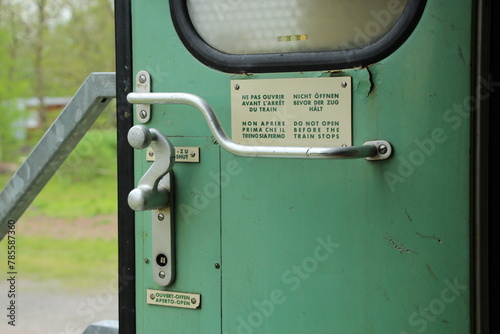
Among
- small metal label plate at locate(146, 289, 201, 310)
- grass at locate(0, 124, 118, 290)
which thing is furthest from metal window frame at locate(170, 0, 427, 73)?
grass at locate(0, 124, 118, 290)

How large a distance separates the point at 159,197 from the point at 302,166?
404mm

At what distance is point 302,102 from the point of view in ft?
5.99

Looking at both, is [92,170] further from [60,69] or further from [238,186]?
[238,186]

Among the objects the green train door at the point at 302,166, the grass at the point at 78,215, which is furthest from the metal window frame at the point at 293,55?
the grass at the point at 78,215

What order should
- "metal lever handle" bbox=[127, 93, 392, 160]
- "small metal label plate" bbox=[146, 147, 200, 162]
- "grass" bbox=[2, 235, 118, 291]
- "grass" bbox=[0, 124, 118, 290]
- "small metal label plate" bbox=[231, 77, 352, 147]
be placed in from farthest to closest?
"grass" bbox=[0, 124, 118, 290]
"grass" bbox=[2, 235, 118, 291]
"small metal label plate" bbox=[146, 147, 200, 162]
"small metal label plate" bbox=[231, 77, 352, 147]
"metal lever handle" bbox=[127, 93, 392, 160]

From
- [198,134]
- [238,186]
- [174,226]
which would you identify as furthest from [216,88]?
[174,226]

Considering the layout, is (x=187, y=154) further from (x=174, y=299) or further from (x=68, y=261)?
(x=68, y=261)

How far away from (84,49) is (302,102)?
37.0 feet

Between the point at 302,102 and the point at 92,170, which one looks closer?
the point at 302,102

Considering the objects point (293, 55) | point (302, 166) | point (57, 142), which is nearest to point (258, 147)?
point (302, 166)

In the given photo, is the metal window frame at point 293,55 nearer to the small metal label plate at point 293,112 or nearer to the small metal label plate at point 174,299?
the small metal label plate at point 293,112

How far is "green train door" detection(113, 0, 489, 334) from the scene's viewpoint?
5.54 feet

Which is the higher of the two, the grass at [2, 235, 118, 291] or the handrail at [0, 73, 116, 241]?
the handrail at [0, 73, 116, 241]

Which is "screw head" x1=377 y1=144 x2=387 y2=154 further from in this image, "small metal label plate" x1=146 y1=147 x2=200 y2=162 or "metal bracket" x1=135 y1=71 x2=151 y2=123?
"metal bracket" x1=135 y1=71 x2=151 y2=123
